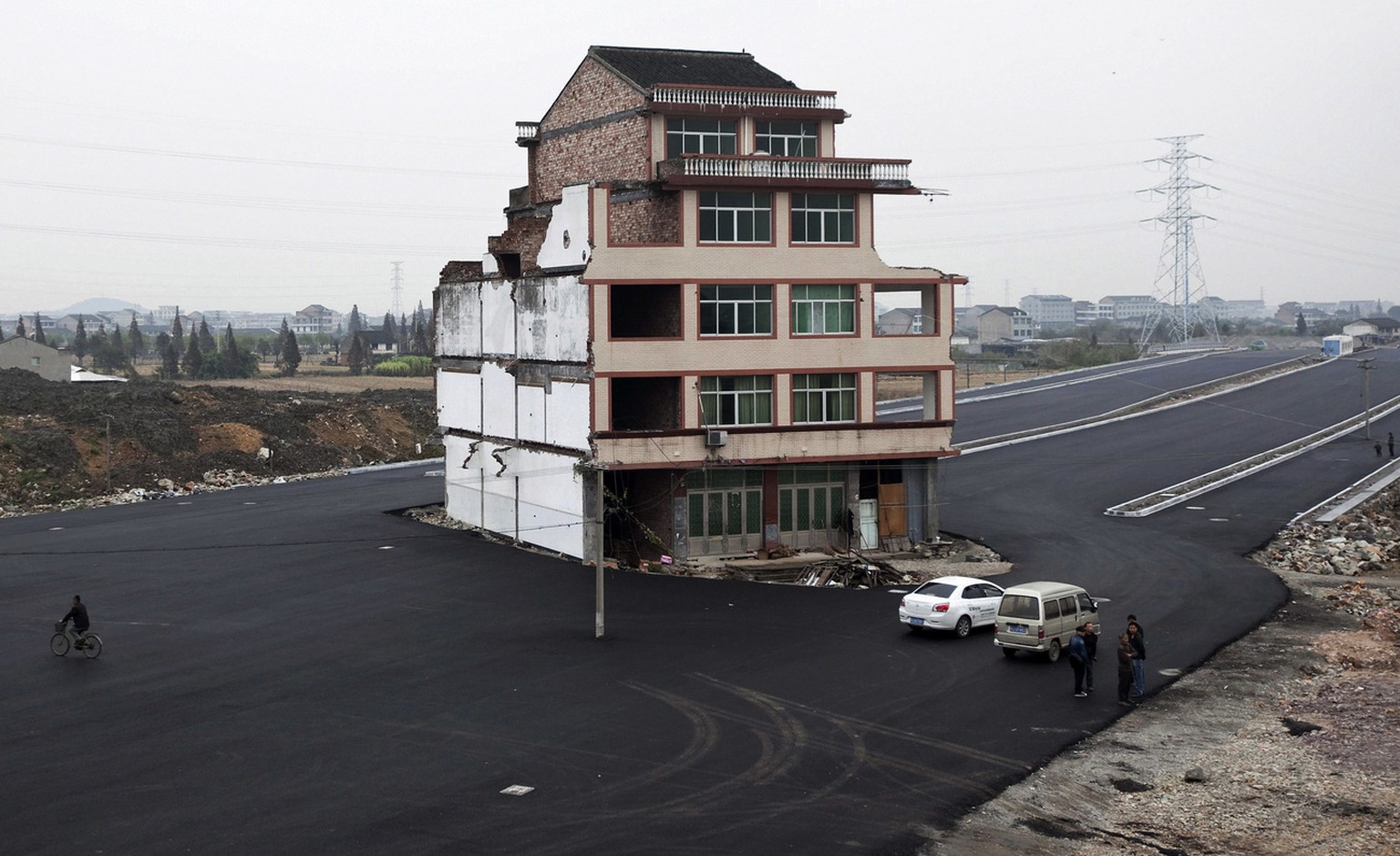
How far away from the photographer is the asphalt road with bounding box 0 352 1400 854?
2184 cm

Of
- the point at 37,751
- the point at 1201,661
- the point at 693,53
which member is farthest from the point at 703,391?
the point at 37,751

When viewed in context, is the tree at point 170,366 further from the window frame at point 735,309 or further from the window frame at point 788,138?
the window frame at point 735,309

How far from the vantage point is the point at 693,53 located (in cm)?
5791

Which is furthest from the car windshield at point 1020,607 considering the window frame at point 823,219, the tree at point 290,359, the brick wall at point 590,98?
the tree at point 290,359

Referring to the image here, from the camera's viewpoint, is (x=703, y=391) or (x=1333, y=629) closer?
(x=1333, y=629)

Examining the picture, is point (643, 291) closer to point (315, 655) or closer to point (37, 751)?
point (315, 655)

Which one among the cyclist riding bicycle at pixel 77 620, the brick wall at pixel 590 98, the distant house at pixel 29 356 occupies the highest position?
the brick wall at pixel 590 98

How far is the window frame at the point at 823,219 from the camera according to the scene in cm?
4953

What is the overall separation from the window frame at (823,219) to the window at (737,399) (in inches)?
218

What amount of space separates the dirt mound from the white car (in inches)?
1846

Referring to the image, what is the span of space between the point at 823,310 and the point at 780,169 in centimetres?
551

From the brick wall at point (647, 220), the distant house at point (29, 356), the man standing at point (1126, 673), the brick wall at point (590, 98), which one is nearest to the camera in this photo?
the man standing at point (1126, 673)

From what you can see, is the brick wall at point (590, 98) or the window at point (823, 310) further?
the brick wall at point (590, 98)

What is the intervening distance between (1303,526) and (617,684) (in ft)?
114
